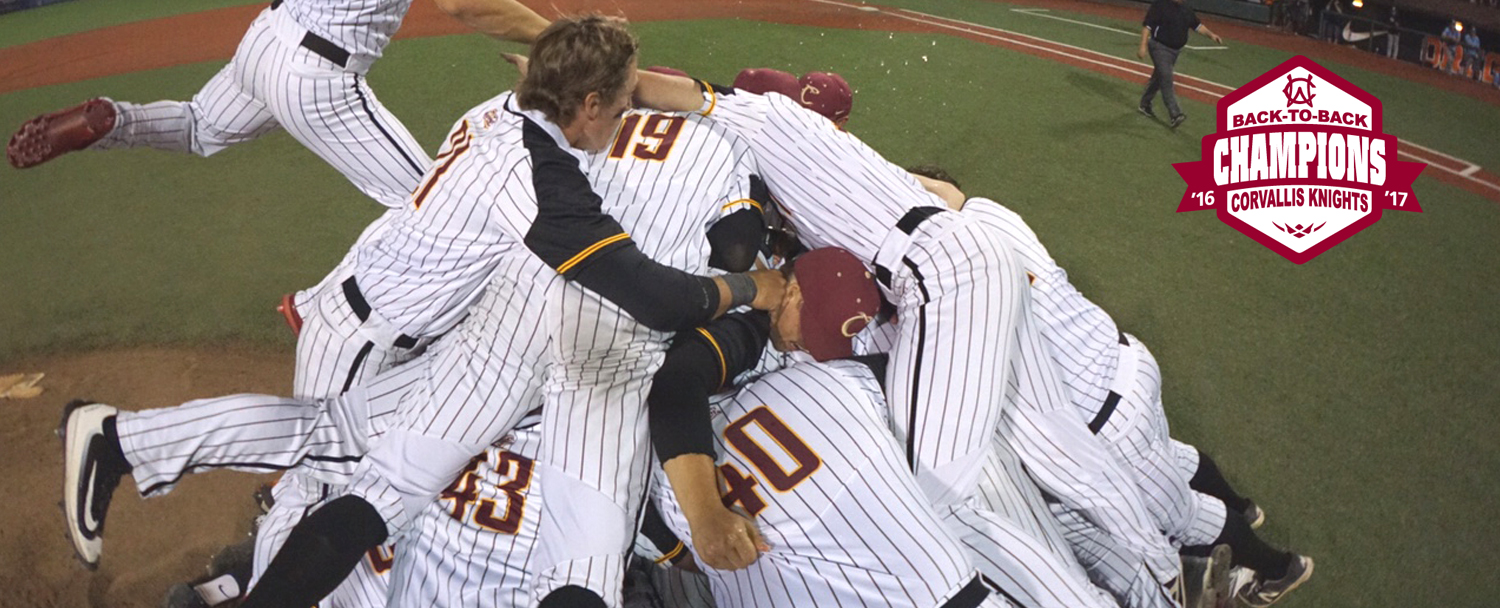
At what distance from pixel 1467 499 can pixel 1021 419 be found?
2444 millimetres

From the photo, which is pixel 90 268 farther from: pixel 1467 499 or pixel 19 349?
pixel 1467 499

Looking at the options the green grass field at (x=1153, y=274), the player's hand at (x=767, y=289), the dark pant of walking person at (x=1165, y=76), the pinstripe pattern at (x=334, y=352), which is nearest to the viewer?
the player's hand at (x=767, y=289)

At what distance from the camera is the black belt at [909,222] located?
286 centimetres

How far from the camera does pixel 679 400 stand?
2.43 m

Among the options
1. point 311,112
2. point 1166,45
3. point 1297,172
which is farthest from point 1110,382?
point 1166,45

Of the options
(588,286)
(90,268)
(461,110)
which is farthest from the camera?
(461,110)

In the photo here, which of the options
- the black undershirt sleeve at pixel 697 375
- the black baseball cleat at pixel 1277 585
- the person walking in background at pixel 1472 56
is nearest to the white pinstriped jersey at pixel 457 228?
the black undershirt sleeve at pixel 697 375

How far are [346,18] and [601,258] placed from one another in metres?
1.71

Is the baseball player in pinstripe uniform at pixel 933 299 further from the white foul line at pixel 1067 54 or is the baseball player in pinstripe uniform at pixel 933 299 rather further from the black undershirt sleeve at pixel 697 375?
the white foul line at pixel 1067 54

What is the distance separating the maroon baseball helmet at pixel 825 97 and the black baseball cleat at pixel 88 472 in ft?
7.35

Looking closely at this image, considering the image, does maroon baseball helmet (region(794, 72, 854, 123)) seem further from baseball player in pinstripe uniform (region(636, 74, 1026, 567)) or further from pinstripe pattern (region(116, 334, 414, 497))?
pinstripe pattern (region(116, 334, 414, 497))

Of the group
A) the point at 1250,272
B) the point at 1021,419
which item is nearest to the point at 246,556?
the point at 1021,419

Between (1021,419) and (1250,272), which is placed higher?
(1021,419)

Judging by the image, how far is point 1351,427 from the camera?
4512mm
